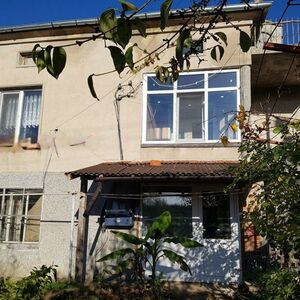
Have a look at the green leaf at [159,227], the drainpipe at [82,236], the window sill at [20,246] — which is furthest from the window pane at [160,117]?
the window sill at [20,246]

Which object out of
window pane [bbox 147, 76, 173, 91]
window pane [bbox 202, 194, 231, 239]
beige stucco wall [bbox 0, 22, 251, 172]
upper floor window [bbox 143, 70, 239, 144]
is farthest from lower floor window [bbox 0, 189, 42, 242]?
window pane [bbox 202, 194, 231, 239]

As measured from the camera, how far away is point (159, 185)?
11.9 metres

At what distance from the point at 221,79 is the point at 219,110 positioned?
3.12 ft

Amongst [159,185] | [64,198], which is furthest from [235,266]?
[64,198]

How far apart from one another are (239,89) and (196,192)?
10.7 feet

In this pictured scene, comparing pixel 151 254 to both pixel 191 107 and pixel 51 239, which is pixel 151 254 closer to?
pixel 51 239

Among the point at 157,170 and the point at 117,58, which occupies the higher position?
the point at 157,170

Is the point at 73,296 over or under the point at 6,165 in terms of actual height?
under

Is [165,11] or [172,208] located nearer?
[165,11]

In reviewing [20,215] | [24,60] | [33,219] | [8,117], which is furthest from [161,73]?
[24,60]

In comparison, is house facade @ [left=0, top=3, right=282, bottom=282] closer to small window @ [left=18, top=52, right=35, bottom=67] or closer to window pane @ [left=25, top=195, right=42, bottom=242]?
window pane @ [left=25, top=195, right=42, bottom=242]

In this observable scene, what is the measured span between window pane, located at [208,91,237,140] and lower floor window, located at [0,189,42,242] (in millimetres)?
5572

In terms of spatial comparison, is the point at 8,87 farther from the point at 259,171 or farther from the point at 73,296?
the point at 259,171

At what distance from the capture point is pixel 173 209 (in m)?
11.7
